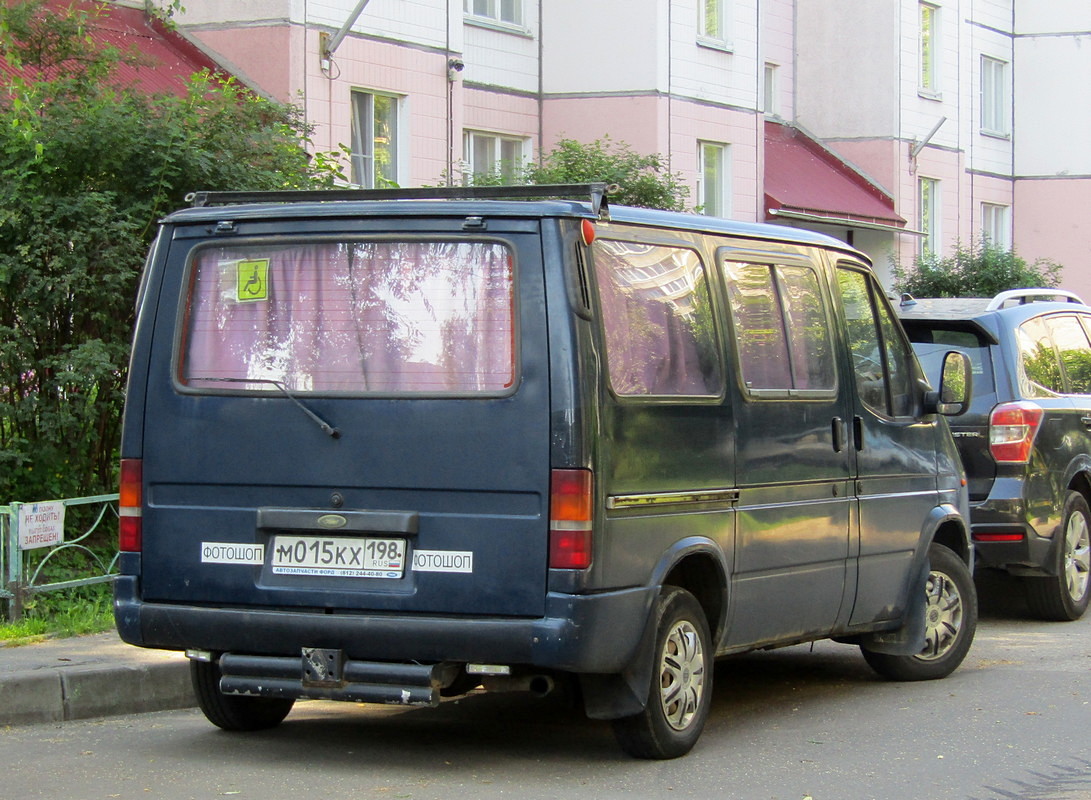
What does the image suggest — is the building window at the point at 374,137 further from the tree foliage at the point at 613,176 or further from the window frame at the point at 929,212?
the window frame at the point at 929,212

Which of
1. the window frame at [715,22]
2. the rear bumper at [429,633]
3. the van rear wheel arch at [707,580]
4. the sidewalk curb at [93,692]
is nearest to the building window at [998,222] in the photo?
the window frame at [715,22]

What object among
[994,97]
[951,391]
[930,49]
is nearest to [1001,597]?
[951,391]

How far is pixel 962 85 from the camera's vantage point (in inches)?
1396

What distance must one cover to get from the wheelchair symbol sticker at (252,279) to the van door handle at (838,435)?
9.04 ft

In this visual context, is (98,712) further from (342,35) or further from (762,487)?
(342,35)

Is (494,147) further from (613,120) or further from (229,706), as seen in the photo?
(229,706)

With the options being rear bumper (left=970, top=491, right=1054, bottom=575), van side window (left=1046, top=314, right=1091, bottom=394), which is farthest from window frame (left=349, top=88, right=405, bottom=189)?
rear bumper (left=970, top=491, right=1054, bottom=575)

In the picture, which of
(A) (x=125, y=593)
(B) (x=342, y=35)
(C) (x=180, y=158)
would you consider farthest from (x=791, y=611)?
(B) (x=342, y=35)

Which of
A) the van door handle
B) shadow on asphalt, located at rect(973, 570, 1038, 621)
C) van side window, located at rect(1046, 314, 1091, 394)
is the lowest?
shadow on asphalt, located at rect(973, 570, 1038, 621)

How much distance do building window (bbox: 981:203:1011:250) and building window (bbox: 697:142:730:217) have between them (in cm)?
1150

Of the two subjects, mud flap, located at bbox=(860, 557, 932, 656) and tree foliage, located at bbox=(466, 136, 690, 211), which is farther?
tree foliage, located at bbox=(466, 136, 690, 211)

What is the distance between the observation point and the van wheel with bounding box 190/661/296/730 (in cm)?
730

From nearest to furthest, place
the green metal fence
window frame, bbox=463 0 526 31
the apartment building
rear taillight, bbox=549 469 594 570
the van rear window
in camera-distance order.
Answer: rear taillight, bbox=549 469 594 570, the van rear window, the green metal fence, the apartment building, window frame, bbox=463 0 526 31

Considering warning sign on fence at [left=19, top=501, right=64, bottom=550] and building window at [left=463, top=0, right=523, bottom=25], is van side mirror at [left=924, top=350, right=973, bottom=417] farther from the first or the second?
building window at [left=463, top=0, right=523, bottom=25]
